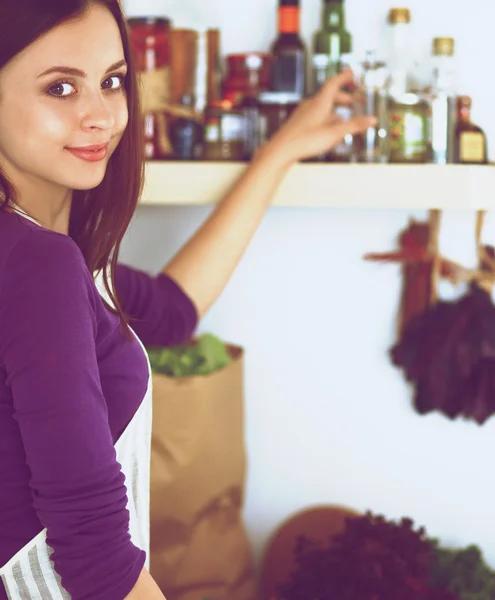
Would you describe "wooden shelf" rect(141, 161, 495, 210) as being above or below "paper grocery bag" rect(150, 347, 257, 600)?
above

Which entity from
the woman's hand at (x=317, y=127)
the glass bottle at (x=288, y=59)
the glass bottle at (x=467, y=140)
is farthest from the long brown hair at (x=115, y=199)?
the glass bottle at (x=467, y=140)

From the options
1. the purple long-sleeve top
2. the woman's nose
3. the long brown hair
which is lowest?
the purple long-sleeve top

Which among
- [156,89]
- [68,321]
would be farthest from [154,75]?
[68,321]

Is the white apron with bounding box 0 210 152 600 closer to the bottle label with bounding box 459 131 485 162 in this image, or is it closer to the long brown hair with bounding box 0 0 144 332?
the long brown hair with bounding box 0 0 144 332

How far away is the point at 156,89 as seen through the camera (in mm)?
1460

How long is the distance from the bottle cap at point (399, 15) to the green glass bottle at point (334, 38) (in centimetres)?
10

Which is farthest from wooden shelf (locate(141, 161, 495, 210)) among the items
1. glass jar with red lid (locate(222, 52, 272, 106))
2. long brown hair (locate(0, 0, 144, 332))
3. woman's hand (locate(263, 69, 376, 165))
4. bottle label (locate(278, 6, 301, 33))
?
long brown hair (locate(0, 0, 144, 332))

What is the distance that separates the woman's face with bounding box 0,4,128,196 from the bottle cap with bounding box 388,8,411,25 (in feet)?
1.94

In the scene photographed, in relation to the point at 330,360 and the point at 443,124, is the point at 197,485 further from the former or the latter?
the point at 443,124

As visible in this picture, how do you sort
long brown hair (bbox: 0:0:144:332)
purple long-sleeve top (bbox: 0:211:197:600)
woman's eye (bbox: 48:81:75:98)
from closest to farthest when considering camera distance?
purple long-sleeve top (bbox: 0:211:197:600), woman's eye (bbox: 48:81:75:98), long brown hair (bbox: 0:0:144:332)

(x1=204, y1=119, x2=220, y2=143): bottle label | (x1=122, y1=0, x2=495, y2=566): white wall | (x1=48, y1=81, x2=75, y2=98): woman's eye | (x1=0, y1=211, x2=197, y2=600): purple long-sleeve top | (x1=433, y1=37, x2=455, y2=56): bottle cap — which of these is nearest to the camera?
(x1=0, y1=211, x2=197, y2=600): purple long-sleeve top

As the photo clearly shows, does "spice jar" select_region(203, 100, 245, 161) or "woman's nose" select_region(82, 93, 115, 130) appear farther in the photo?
"spice jar" select_region(203, 100, 245, 161)

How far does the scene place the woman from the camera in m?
0.75

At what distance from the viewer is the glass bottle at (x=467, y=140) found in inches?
52.5
